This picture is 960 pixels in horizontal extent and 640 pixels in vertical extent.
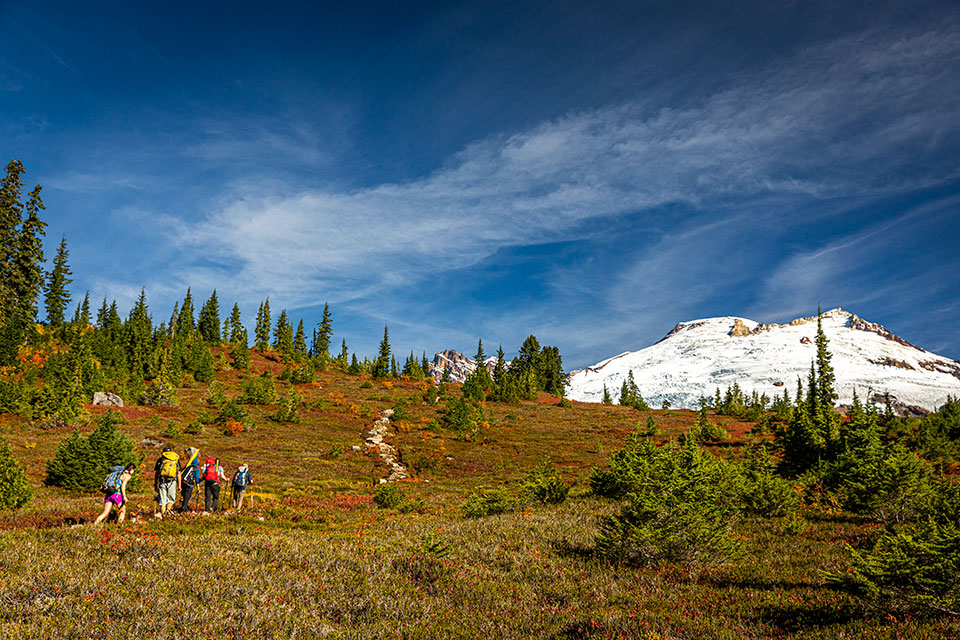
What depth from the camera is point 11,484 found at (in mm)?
13539

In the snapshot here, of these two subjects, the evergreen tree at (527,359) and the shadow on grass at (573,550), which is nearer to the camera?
the shadow on grass at (573,550)

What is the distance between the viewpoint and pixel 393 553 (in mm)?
10219

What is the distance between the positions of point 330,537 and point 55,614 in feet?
23.1

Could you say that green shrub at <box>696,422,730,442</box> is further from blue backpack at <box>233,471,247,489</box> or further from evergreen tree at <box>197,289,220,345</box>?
evergreen tree at <box>197,289,220,345</box>

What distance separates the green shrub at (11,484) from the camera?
13383 millimetres

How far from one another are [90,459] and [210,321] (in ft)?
318

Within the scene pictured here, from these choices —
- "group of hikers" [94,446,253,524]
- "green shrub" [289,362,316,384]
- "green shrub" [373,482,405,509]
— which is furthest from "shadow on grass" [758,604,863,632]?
"green shrub" [289,362,316,384]

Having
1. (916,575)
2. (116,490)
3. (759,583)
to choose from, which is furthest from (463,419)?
(916,575)

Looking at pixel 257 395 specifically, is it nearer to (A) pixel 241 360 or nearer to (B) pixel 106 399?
(B) pixel 106 399

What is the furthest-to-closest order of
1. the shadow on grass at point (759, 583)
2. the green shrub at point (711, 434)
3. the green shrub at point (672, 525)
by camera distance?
the green shrub at point (711, 434) → the green shrub at point (672, 525) → the shadow on grass at point (759, 583)

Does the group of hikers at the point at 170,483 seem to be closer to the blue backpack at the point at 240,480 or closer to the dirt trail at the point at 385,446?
the blue backpack at the point at 240,480

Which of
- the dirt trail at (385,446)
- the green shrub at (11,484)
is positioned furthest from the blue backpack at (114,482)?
the dirt trail at (385,446)

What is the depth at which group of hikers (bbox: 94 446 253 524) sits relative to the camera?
11.6 m

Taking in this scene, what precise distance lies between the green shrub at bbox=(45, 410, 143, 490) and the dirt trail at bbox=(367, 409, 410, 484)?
12705mm
